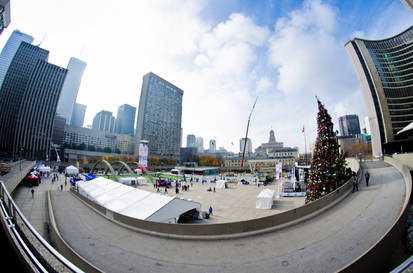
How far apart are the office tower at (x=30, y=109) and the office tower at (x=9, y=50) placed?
2472 inches

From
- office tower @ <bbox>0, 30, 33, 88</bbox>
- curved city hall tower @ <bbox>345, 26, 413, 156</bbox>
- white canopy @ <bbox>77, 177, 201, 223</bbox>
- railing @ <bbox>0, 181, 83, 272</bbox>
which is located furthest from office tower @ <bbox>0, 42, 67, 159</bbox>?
curved city hall tower @ <bbox>345, 26, 413, 156</bbox>

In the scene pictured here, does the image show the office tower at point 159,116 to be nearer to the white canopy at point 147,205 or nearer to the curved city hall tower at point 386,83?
the white canopy at point 147,205

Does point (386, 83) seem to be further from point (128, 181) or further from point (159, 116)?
point (159, 116)

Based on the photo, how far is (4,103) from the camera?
11225 centimetres

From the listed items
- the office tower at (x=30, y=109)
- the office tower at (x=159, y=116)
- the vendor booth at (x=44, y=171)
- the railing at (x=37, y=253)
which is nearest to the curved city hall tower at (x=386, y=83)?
the railing at (x=37, y=253)

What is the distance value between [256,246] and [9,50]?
264 meters

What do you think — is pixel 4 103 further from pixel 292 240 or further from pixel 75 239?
pixel 292 240

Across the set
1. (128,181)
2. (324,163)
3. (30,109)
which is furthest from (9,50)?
(324,163)

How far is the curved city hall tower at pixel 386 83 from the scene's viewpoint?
56.2 meters

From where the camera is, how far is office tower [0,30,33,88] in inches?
6157

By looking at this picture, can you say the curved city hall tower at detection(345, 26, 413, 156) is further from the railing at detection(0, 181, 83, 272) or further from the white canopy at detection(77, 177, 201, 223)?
the railing at detection(0, 181, 83, 272)

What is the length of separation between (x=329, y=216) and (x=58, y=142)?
166 meters

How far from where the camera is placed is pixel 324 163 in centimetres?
1409

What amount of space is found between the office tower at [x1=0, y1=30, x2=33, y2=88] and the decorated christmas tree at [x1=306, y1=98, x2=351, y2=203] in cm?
24147
